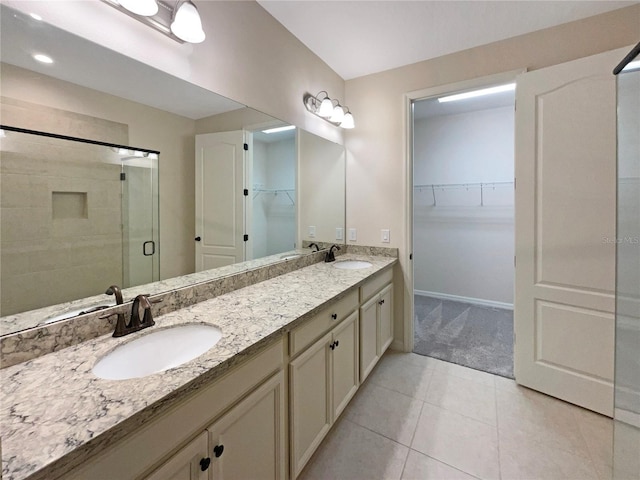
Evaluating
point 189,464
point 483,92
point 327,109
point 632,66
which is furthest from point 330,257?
point 483,92

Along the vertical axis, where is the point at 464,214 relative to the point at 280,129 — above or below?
below

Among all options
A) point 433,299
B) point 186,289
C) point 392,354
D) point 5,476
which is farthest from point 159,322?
point 433,299

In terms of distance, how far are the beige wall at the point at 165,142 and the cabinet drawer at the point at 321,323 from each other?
651 mm

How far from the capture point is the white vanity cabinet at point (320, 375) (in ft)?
4.09

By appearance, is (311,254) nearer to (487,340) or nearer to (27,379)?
(27,379)

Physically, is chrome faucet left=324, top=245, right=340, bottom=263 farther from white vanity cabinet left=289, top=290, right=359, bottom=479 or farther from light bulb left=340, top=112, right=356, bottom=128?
light bulb left=340, top=112, right=356, bottom=128

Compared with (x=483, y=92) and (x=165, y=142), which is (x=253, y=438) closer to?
(x=165, y=142)

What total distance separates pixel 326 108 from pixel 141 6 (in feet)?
4.67

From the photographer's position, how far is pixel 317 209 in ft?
8.23

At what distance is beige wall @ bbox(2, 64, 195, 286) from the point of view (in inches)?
38.3

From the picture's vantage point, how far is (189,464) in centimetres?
80

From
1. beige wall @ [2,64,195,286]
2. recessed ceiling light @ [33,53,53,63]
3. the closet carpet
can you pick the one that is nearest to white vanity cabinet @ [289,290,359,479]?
beige wall @ [2,64,195,286]

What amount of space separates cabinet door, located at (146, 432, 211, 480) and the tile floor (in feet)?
2.64

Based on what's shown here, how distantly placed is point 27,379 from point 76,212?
0.54 metres
